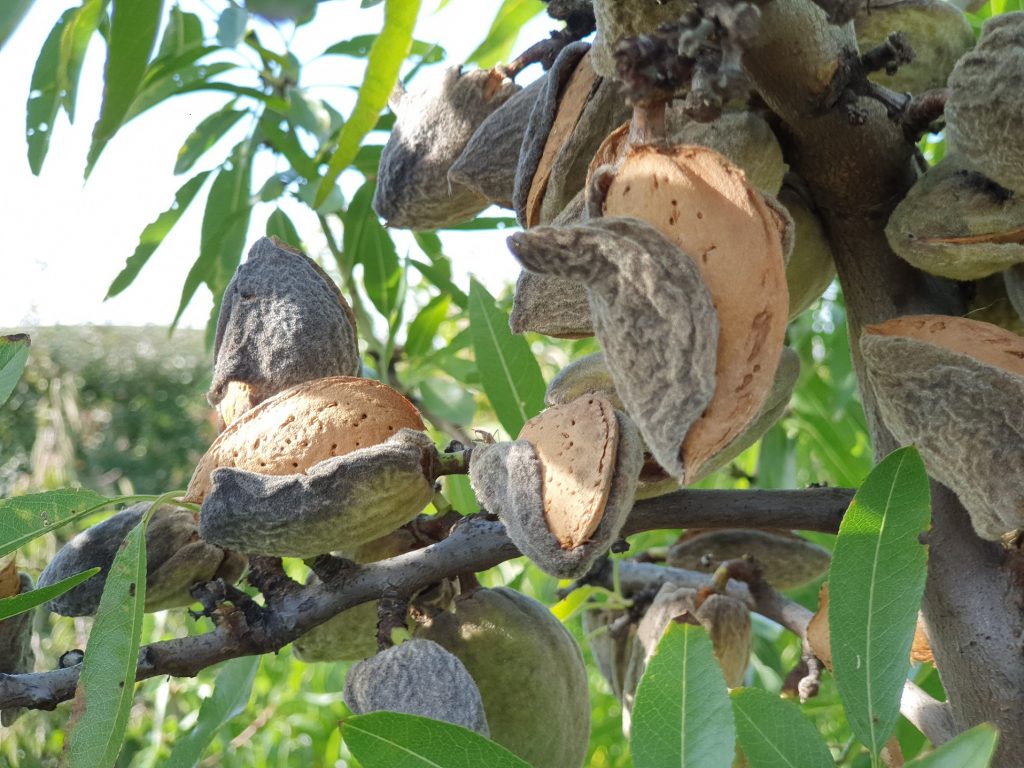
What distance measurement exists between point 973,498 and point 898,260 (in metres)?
0.22

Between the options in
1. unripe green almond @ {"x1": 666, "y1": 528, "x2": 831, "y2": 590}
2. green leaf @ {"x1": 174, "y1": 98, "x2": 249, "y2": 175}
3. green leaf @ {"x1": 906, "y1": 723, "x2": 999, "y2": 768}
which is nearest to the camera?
green leaf @ {"x1": 906, "y1": 723, "x2": 999, "y2": 768}

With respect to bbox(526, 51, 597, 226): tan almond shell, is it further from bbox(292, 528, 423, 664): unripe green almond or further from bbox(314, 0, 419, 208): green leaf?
bbox(292, 528, 423, 664): unripe green almond

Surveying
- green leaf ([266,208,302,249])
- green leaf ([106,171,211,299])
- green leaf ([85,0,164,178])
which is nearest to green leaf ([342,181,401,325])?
green leaf ([266,208,302,249])

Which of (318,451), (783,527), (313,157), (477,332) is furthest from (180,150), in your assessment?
(783,527)

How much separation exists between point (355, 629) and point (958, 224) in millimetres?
597

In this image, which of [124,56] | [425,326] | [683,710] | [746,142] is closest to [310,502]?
[683,710]

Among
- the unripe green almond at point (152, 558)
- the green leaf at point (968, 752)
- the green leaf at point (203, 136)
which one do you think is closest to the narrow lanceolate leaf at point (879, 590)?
the green leaf at point (968, 752)

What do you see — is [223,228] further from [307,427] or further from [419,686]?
[419,686]

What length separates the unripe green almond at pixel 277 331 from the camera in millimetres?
865

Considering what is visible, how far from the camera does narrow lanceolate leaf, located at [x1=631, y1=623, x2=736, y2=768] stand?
604 mm

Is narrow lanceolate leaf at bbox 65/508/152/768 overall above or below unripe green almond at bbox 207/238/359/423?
below

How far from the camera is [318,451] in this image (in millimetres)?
751

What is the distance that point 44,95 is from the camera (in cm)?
121

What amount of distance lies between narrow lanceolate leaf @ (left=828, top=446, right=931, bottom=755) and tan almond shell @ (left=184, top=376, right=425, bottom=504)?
32 cm
